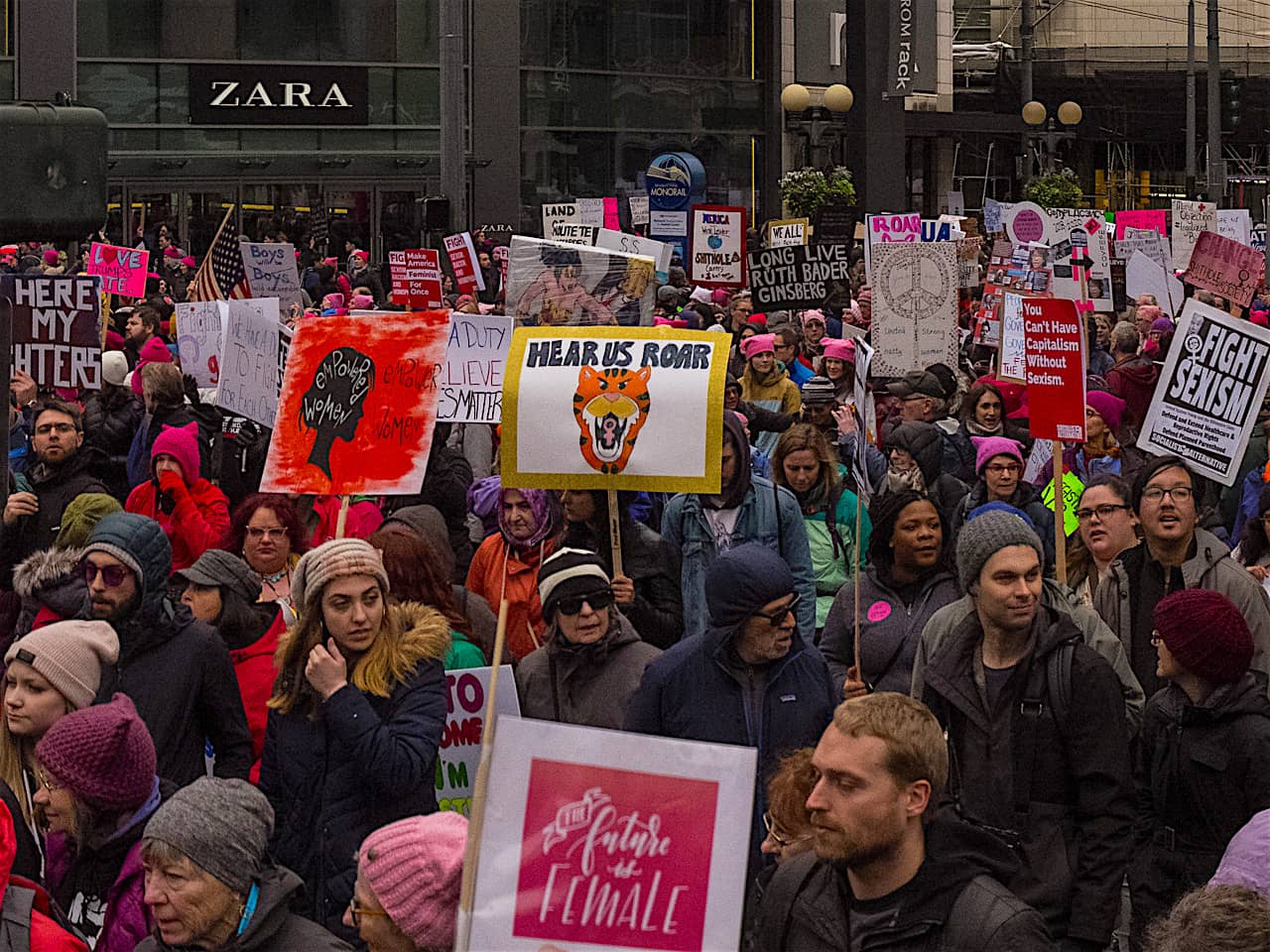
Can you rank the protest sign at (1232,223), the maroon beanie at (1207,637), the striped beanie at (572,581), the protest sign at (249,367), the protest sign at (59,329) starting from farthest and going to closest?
the protest sign at (1232,223) < the protest sign at (59,329) < the protest sign at (249,367) < the striped beanie at (572,581) < the maroon beanie at (1207,637)

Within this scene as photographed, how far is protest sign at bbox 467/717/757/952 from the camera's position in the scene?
3180 mm

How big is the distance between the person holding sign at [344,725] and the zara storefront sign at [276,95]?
33.1 metres

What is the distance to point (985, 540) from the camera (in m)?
5.19

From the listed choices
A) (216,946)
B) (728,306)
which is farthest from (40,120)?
(728,306)

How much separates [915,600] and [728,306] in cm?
1340

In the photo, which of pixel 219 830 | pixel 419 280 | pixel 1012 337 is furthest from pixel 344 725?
pixel 419 280

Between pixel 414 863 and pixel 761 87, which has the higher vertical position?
pixel 761 87

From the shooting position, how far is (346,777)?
5.02 metres

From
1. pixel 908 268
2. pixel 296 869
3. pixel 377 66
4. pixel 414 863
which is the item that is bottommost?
pixel 296 869

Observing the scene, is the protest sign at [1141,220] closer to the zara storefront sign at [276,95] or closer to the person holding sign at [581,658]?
the zara storefront sign at [276,95]

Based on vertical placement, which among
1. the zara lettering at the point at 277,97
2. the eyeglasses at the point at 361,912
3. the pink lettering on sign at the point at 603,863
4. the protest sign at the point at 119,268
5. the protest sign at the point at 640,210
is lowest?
the eyeglasses at the point at 361,912

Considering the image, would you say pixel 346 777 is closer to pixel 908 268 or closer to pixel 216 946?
pixel 216 946

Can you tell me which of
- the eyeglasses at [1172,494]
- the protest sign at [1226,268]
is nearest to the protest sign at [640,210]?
the protest sign at [1226,268]

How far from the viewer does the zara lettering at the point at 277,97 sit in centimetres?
3722
